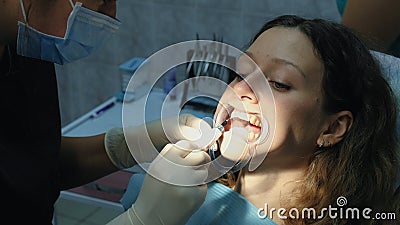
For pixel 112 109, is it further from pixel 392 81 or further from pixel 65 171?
pixel 392 81

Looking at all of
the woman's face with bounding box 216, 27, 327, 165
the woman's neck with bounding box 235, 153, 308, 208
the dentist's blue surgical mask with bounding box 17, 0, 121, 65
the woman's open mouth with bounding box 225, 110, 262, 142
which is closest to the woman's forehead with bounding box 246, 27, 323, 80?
the woman's face with bounding box 216, 27, 327, 165

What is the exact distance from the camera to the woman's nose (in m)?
1.08

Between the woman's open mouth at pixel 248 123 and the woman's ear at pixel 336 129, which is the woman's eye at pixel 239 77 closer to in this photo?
the woman's open mouth at pixel 248 123

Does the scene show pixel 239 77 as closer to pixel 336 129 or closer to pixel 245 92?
pixel 245 92

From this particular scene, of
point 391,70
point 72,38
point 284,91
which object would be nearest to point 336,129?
point 284,91

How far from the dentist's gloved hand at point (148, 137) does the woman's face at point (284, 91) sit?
0.10 metres

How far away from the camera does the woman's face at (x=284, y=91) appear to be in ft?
3.50

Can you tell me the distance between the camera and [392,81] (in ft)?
4.15

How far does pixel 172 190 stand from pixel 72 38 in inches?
18.5

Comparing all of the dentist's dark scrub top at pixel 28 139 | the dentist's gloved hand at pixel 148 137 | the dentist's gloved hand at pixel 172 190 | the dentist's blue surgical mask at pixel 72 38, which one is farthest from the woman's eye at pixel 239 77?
the dentist's dark scrub top at pixel 28 139

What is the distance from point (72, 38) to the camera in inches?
46.0

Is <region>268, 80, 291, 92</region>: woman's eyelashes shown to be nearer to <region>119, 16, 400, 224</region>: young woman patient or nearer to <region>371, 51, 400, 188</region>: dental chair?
<region>119, 16, 400, 224</region>: young woman patient

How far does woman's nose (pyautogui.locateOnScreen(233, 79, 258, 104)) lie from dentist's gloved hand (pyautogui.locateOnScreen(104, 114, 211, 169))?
11cm

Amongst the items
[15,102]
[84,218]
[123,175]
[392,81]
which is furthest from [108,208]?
[392,81]
